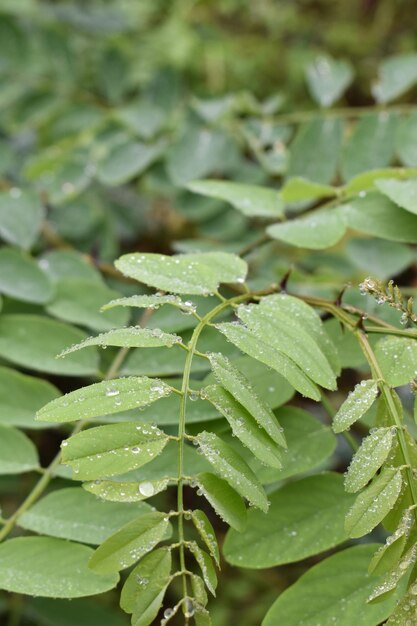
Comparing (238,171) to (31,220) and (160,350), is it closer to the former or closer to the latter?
(31,220)

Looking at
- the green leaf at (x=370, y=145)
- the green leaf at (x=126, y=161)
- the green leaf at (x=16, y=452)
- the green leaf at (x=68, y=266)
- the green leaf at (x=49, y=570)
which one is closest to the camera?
the green leaf at (x=49, y=570)

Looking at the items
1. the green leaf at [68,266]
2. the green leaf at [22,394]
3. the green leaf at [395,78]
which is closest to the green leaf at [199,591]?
the green leaf at [22,394]

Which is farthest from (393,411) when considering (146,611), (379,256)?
(379,256)

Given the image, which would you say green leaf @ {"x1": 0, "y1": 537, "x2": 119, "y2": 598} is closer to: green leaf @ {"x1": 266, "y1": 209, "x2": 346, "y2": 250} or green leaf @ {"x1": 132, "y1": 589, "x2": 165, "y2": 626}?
green leaf @ {"x1": 132, "y1": 589, "x2": 165, "y2": 626}

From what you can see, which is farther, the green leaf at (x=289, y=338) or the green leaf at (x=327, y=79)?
the green leaf at (x=327, y=79)

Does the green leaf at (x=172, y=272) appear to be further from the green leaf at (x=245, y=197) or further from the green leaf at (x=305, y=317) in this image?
the green leaf at (x=245, y=197)

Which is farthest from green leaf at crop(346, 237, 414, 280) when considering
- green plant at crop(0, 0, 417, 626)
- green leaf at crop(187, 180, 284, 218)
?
green leaf at crop(187, 180, 284, 218)

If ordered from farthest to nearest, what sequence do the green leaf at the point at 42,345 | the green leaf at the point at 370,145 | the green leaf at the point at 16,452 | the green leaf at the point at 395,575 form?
the green leaf at the point at 370,145 → the green leaf at the point at 42,345 → the green leaf at the point at 16,452 → the green leaf at the point at 395,575
